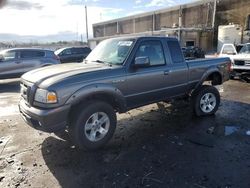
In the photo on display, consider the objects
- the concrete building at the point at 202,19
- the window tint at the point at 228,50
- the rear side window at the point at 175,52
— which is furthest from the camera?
the concrete building at the point at 202,19

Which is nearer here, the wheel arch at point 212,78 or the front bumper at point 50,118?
the front bumper at point 50,118

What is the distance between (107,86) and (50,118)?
3.76 feet

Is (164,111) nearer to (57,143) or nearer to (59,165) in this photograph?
(57,143)

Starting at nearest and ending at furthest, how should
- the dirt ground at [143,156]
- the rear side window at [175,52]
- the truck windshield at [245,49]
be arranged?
the dirt ground at [143,156], the rear side window at [175,52], the truck windshield at [245,49]

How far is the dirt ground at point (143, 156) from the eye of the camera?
3883 mm

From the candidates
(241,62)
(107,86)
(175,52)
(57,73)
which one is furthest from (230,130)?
(241,62)

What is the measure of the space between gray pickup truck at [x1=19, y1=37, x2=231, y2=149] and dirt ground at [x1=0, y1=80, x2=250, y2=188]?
0.47 meters

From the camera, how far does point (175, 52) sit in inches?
242

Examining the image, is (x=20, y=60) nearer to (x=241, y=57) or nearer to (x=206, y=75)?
(x=206, y=75)

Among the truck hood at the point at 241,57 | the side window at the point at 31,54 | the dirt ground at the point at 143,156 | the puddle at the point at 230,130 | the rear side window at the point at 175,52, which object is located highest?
the rear side window at the point at 175,52

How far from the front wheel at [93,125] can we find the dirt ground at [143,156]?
0.20m

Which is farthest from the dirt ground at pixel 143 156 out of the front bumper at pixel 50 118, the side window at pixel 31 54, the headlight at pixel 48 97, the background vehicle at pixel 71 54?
the background vehicle at pixel 71 54

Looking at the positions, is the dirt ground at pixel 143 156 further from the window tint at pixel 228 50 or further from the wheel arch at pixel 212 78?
the window tint at pixel 228 50

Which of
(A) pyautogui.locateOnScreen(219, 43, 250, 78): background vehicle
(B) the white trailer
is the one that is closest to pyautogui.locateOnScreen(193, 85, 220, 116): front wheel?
(A) pyautogui.locateOnScreen(219, 43, 250, 78): background vehicle
